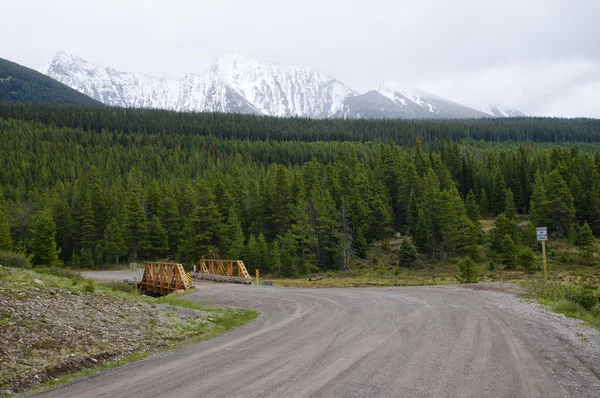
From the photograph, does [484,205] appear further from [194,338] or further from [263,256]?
[194,338]

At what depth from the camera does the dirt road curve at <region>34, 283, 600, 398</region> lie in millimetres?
7848

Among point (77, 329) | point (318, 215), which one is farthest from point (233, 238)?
point (77, 329)

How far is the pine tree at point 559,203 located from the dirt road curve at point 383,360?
58925mm

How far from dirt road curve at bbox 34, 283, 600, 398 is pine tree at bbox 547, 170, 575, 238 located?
193 ft

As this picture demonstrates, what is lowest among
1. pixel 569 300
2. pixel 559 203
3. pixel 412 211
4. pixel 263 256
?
pixel 263 256

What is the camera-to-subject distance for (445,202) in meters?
61.3

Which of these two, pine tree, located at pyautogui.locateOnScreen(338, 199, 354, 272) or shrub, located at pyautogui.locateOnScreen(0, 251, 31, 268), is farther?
pine tree, located at pyautogui.locateOnScreen(338, 199, 354, 272)

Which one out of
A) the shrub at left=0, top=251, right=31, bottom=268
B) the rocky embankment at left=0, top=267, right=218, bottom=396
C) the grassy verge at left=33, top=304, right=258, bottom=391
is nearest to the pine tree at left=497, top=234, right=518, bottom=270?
the grassy verge at left=33, top=304, right=258, bottom=391

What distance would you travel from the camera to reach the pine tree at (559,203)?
214 ft

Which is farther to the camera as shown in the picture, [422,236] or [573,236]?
[422,236]

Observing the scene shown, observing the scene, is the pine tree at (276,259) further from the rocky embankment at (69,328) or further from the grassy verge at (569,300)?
the rocky embankment at (69,328)

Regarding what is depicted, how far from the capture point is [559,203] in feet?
215

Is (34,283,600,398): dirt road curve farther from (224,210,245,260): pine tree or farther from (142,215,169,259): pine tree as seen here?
(142,215,169,259): pine tree

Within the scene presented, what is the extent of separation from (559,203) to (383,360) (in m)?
68.2
